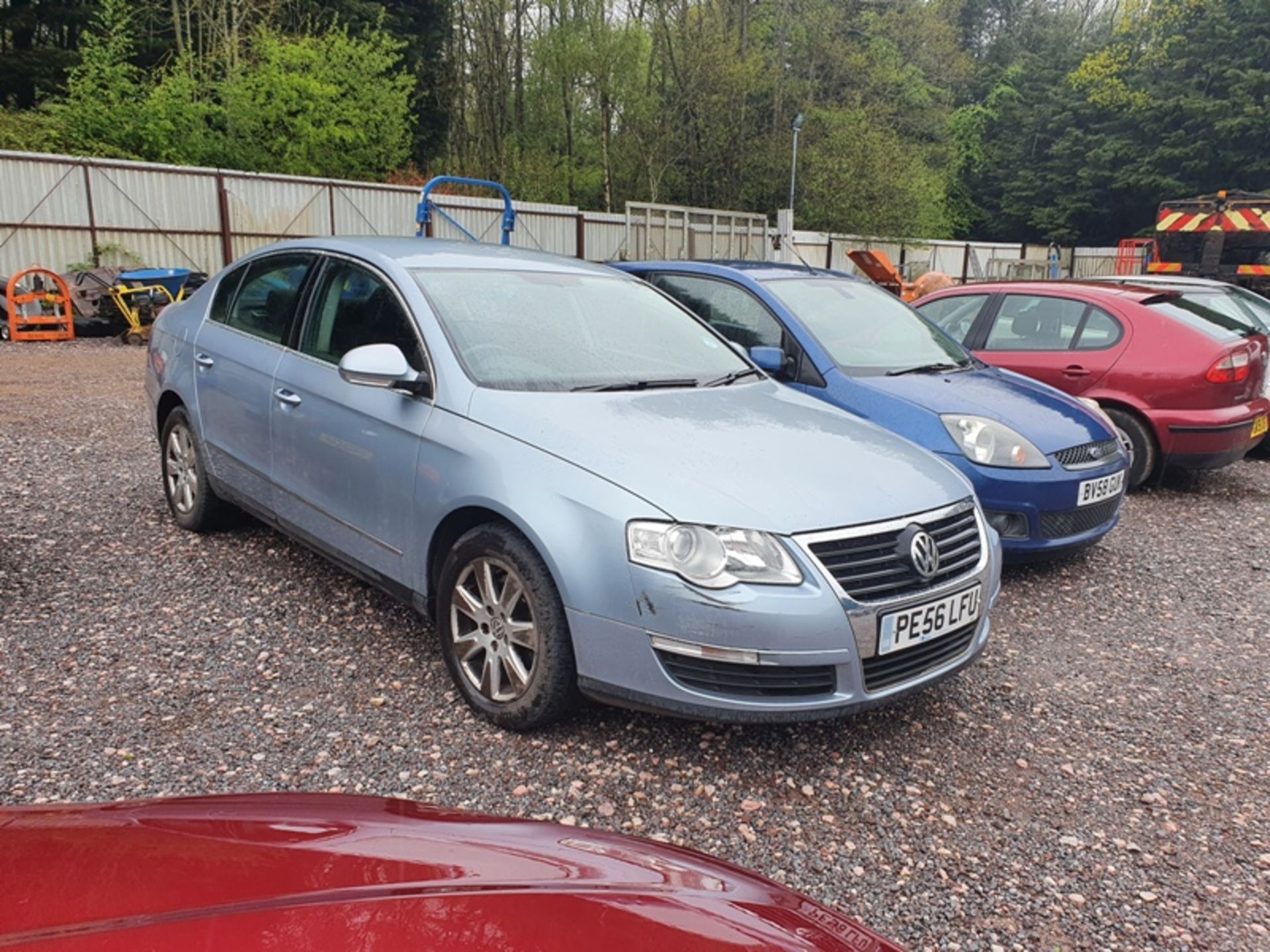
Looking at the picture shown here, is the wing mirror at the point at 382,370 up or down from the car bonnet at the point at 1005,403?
up

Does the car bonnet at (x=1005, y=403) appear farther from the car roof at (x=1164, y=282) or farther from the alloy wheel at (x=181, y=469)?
the alloy wheel at (x=181, y=469)

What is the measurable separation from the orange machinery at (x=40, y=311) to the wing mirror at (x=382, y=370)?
42.1 ft

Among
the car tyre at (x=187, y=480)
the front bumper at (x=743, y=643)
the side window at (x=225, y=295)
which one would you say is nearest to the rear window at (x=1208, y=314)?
the front bumper at (x=743, y=643)

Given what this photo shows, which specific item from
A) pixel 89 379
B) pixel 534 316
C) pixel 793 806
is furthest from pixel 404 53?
pixel 793 806

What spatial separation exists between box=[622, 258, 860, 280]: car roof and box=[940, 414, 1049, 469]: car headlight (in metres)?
1.55

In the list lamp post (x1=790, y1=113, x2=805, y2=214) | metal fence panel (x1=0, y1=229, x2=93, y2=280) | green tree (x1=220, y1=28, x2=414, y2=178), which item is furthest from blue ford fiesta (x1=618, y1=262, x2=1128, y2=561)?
green tree (x1=220, y1=28, x2=414, y2=178)

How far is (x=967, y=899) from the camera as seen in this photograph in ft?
7.70

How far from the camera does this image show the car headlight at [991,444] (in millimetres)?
4438

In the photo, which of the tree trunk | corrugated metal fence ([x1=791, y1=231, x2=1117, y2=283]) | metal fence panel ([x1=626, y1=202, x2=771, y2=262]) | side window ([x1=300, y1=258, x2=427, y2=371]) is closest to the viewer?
side window ([x1=300, y1=258, x2=427, y2=371])

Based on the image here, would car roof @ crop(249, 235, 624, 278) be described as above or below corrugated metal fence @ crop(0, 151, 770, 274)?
below

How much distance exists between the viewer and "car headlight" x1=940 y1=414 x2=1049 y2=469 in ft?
14.6

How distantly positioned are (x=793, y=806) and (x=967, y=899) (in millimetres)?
535

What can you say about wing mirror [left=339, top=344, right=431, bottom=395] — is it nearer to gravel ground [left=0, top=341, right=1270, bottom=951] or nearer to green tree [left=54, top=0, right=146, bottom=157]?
gravel ground [left=0, top=341, right=1270, bottom=951]

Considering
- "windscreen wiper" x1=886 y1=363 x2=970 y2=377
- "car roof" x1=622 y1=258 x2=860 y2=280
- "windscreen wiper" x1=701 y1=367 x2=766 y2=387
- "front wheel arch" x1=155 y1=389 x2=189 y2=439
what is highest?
"car roof" x1=622 y1=258 x2=860 y2=280
